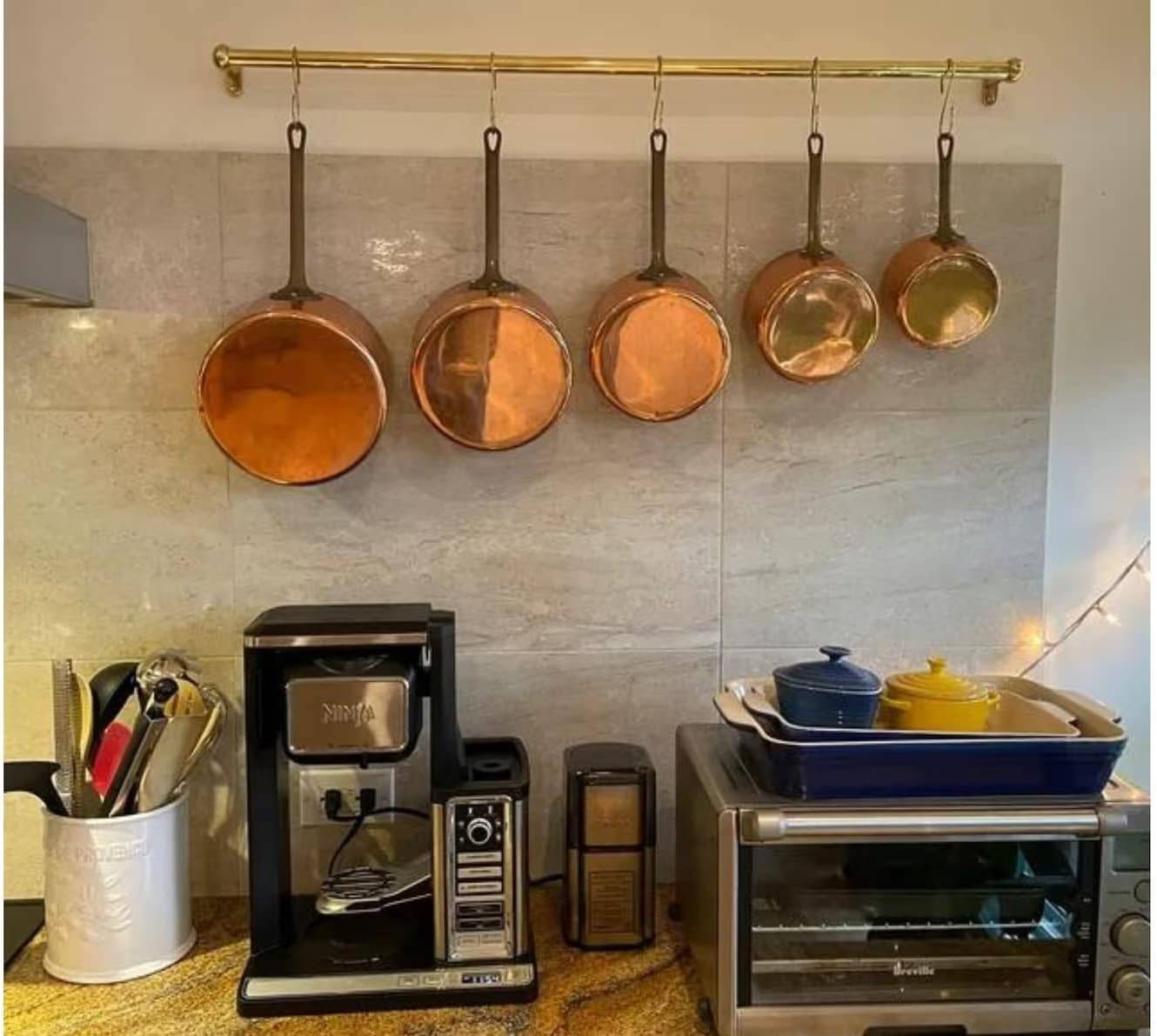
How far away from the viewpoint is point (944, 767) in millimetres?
1111

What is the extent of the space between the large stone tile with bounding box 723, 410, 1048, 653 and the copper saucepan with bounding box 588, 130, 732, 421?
0.43ft

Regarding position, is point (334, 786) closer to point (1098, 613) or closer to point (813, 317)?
point (813, 317)

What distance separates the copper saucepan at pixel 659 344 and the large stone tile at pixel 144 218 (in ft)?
1.60

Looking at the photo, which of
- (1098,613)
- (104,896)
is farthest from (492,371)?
(1098,613)

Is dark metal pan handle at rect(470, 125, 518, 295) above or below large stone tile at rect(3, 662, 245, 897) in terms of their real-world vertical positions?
above

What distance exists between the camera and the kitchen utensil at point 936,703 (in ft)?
3.81

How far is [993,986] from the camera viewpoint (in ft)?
3.65

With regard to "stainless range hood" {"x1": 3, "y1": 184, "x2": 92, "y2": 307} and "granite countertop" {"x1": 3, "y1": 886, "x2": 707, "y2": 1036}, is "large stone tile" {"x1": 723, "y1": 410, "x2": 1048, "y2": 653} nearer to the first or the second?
"granite countertop" {"x1": 3, "y1": 886, "x2": 707, "y2": 1036}

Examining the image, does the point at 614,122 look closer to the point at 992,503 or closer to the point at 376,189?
the point at 376,189

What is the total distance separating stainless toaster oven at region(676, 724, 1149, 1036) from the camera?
1084 mm

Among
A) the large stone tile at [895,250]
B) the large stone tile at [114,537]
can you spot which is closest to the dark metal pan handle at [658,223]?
the large stone tile at [895,250]

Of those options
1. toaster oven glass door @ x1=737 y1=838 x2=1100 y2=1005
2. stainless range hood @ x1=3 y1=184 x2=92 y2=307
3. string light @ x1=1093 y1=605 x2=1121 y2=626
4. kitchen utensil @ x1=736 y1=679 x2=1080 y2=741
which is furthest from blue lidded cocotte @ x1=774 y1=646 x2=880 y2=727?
stainless range hood @ x1=3 y1=184 x2=92 y2=307

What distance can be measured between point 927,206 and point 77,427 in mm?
1091

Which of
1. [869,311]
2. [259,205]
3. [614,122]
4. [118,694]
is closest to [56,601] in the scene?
[118,694]
